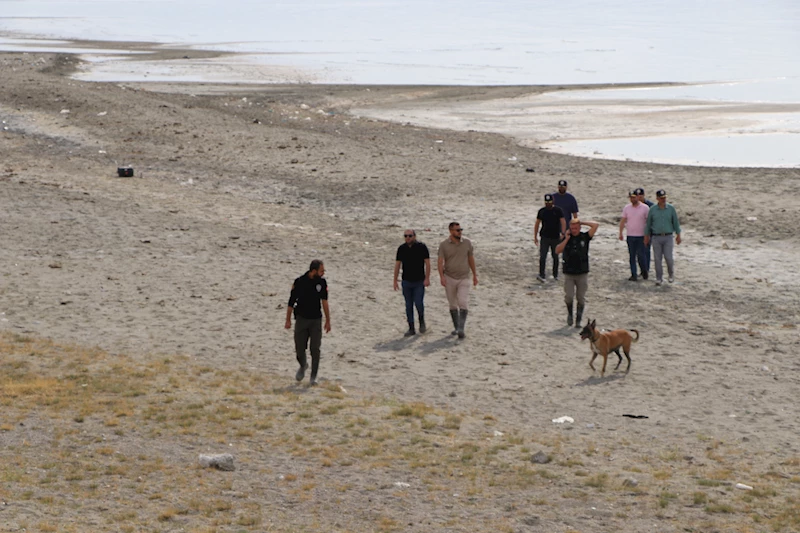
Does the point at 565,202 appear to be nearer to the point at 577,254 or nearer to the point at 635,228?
the point at 635,228

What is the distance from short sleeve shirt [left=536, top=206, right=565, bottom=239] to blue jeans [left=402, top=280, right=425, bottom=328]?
3.67m

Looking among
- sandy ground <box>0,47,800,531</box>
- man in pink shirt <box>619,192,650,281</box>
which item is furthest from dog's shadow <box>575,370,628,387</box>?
man in pink shirt <box>619,192,650,281</box>

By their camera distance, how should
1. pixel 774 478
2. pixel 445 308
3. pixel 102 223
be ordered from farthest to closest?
pixel 102 223
pixel 445 308
pixel 774 478

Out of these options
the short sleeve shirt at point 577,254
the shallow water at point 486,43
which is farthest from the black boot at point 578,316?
the shallow water at point 486,43

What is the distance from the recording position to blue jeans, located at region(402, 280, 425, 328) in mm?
16688

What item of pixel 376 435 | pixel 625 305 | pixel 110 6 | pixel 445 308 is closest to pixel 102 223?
pixel 445 308

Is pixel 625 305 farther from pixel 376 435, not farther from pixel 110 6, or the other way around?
pixel 110 6

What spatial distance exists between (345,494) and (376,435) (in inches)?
65.8

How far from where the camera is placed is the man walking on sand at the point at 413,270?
16.5m

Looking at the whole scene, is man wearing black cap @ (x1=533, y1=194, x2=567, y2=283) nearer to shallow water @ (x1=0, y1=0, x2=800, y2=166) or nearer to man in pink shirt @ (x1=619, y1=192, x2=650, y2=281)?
man in pink shirt @ (x1=619, y1=192, x2=650, y2=281)

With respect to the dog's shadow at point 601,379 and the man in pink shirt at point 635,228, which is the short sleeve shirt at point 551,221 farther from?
the dog's shadow at point 601,379

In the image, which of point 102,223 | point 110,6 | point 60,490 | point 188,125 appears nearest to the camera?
point 60,490

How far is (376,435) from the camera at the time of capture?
41.9ft

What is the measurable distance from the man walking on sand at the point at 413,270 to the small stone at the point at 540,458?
4750mm
